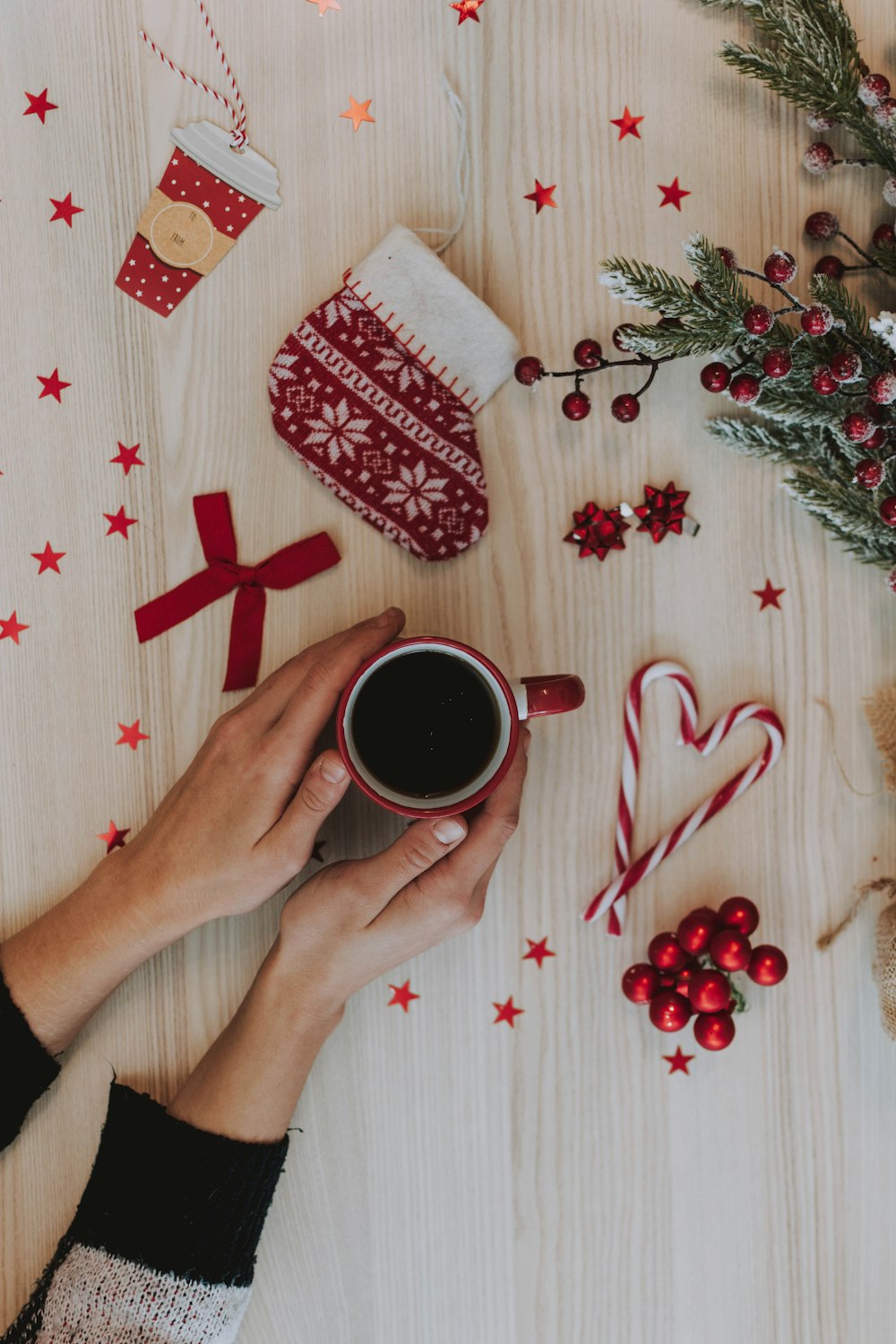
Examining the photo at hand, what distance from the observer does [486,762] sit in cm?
78

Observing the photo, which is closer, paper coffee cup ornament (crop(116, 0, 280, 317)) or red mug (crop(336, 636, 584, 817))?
red mug (crop(336, 636, 584, 817))

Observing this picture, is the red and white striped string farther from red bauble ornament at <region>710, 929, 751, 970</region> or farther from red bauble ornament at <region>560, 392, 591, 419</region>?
red bauble ornament at <region>710, 929, 751, 970</region>

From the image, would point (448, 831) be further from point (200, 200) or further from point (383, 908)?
point (200, 200)

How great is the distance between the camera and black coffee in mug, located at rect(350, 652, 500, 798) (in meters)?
0.78

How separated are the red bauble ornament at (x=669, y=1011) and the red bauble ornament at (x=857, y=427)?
0.53 m

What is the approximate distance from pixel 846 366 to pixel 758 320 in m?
0.08

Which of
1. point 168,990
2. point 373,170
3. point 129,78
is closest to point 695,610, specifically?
point 373,170

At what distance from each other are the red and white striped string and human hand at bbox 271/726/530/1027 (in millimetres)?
640

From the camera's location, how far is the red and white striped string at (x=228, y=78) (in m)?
0.92

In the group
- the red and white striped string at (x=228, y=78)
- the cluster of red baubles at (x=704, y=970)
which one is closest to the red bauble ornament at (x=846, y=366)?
the cluster of red baubles at (x=704, y=970)

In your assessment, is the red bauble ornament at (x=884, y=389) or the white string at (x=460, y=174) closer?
the red bauble ornament at (x=884, y=389)

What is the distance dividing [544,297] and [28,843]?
743mm

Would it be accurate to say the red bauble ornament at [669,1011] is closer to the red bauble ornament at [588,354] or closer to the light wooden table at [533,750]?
the light wooden table at [533,750]

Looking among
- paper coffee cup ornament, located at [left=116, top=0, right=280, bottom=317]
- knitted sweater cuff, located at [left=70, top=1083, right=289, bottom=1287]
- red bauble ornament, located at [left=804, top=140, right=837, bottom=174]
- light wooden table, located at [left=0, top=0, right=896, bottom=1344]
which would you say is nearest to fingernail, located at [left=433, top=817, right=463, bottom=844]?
light wooden table, located at [left=0, top=0, right=896, bottom=1344]
